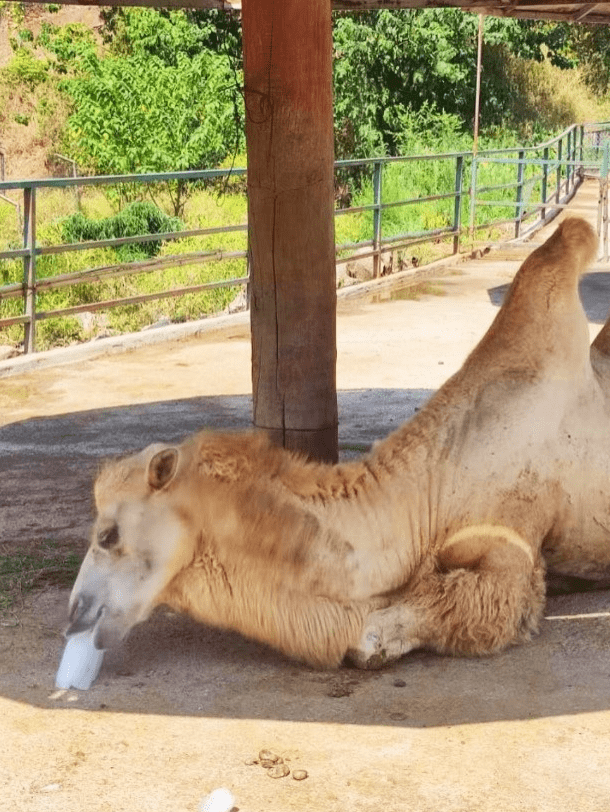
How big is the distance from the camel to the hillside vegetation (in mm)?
13872

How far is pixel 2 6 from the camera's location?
111ft

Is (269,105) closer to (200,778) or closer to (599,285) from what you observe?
(200,778)

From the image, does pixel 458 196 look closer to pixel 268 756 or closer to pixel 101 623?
pixel 101 623

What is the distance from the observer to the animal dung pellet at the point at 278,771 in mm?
3545

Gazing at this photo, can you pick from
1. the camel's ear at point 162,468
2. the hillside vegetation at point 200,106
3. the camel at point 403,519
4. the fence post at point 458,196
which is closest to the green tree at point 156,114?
the hillside vegetation at point 200,106

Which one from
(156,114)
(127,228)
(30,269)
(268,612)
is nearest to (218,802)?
(268,612)

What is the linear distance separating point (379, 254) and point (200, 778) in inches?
456

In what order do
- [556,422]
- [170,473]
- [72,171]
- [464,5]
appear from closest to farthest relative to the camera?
[170,473]
[556,422]
[464,5]
[72,171]

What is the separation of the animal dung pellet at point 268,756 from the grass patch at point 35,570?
5.46 feet

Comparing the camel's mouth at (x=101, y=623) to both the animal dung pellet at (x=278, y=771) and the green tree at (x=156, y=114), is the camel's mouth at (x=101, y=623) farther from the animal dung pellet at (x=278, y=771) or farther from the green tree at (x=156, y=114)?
the green tree at (x=156, y=114)

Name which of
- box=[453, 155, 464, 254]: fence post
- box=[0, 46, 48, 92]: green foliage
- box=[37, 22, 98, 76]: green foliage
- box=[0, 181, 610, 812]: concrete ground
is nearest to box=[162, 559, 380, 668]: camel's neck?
box=[0, 181, 610, 812]: concrete ground

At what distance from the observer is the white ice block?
4.13m

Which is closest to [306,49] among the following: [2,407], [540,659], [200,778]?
[540,659]

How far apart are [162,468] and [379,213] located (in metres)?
10.8
